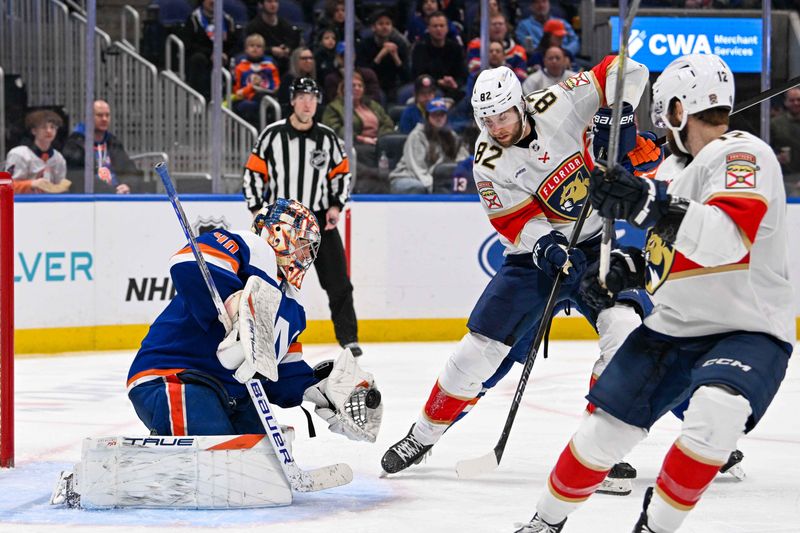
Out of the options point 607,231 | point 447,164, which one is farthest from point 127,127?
point 607,231

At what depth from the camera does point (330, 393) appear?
10.5 ft

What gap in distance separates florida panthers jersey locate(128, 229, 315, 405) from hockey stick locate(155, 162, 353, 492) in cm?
4

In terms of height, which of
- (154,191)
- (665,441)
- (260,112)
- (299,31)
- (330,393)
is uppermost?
(299,31)

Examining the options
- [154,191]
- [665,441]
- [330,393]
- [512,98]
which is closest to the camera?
[330,393]

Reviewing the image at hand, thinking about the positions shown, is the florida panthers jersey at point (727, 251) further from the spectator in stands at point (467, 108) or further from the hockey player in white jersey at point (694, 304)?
the spectator in stands at point (467, 108)

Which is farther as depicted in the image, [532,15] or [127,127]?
[532,15]

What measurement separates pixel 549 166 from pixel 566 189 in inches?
3.4

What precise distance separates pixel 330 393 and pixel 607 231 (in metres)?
0.98

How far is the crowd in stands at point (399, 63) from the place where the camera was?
22.6 feet

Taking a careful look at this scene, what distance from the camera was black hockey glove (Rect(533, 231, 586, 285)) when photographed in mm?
3309

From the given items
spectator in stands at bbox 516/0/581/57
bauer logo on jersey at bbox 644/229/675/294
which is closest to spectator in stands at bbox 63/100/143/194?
spectator in stands at bbox 516/0/581/57

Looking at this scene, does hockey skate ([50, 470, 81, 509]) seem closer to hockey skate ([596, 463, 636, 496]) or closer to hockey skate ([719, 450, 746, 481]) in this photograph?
hockey skate ([596, 463, 636, 496])

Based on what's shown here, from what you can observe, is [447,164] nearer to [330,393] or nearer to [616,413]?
[330,393]

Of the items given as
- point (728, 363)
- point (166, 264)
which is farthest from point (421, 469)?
point (166, 264)
